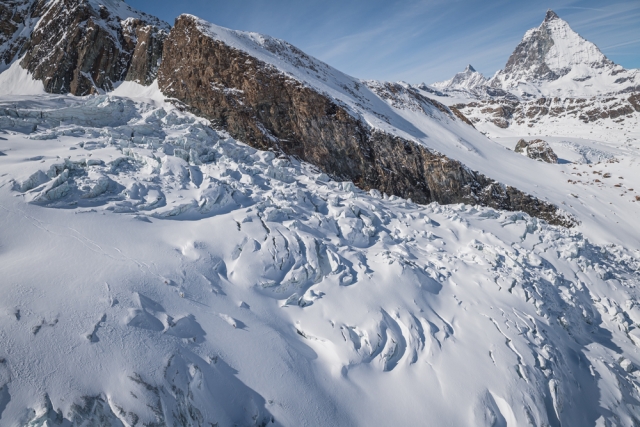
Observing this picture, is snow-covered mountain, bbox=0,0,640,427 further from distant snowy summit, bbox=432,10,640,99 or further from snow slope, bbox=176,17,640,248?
distant snowy summit, bbox=432,10,640,99

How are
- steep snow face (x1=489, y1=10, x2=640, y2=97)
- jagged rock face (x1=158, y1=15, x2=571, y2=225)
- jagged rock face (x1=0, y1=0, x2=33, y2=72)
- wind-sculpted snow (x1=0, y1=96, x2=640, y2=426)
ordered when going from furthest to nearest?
steep snow face (x1=489, y1=10, x2=640, y2=97)
jagged rock face (x1=0, y1=0, x2=33, y2=72)
jagged rock face (x1=158, y1=15, x2=571, y2=225)
wind-sculpted snow (x1=0, y1=96, x2=640, y2=426)

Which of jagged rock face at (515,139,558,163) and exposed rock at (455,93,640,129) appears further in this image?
exposed rock at (455,93,640,129)

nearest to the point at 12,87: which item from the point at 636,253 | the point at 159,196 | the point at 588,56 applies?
the point at 159,196

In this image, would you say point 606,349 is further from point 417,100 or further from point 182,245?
point 417,100

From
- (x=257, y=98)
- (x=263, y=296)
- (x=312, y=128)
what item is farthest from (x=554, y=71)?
(x=263, y=296)

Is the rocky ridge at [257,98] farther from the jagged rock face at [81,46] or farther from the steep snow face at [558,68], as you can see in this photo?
the steep snow face at [558,68]

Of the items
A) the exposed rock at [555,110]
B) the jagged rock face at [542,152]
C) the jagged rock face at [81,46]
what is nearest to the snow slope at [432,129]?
the jagged rock face at [81,46]

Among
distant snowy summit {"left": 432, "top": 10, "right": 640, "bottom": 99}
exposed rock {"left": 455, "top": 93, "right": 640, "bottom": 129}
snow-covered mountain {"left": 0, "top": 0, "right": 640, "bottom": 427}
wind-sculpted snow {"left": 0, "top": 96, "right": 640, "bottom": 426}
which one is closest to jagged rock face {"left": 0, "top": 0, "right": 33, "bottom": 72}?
snow-covered mountain {"left": 0, "top": 0, "right": 640, "bottom": 427}

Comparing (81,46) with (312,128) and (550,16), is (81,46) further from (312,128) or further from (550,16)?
(550,16)
